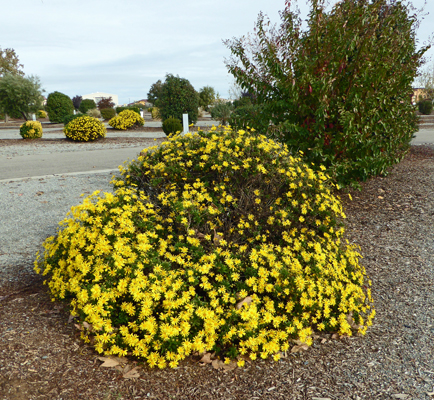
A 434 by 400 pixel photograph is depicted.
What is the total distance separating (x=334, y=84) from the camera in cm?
531

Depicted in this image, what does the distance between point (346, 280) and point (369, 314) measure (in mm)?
387

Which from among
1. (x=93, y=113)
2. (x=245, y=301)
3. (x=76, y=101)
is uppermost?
(x=76, y=101)

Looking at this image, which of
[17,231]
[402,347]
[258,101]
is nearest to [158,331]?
[402,347]

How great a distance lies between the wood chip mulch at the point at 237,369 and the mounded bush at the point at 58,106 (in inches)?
1075

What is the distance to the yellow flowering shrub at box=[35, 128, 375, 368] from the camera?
2.53 m

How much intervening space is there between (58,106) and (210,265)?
28914mm

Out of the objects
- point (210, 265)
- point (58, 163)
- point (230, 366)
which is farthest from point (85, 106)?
point (230, 366)

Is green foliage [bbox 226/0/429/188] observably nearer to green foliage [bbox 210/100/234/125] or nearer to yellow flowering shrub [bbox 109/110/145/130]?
green foliage [bbox 210/100/234/125]

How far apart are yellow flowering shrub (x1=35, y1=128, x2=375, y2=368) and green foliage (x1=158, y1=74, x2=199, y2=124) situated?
56.5ft

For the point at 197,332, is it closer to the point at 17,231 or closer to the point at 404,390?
the point at 404,390

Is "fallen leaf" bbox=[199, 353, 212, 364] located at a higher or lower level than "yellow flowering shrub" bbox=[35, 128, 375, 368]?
lower

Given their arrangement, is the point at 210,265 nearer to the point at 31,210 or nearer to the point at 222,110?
the point at 31,210

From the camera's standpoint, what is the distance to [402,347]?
2777 mm

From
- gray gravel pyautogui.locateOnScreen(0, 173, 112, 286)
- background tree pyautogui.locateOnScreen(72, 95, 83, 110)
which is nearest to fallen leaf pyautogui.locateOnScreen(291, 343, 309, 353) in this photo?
gray gravel pyautogui.locateOnScreen(0, 173, 112, 286)
